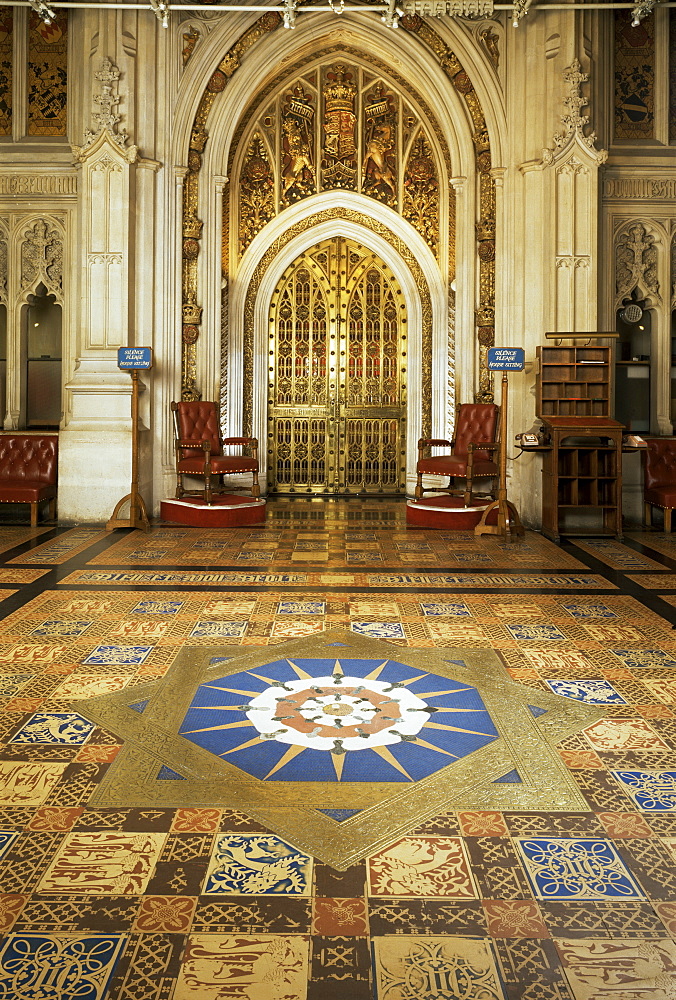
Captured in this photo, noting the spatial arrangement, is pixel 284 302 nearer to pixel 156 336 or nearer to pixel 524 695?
pixel 156 336

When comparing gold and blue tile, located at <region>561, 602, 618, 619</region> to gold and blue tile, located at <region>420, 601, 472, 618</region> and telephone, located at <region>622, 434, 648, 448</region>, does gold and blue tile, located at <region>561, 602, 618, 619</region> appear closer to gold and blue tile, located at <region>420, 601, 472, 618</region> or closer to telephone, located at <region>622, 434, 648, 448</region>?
gold and blue tile, located at <region>420, 601, 472, 618</region>

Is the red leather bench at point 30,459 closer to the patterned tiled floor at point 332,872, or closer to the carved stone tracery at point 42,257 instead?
the carved stone tracery at point 42,257

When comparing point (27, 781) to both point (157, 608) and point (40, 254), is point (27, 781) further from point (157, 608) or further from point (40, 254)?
point (40, 254)

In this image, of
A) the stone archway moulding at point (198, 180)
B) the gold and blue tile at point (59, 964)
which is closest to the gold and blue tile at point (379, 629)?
the gold and blue tile at point (59, 964)

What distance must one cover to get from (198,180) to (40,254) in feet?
6.53

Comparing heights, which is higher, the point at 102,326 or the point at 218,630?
the point at 102,326

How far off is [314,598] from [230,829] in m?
3.10

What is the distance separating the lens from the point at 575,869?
2361mm

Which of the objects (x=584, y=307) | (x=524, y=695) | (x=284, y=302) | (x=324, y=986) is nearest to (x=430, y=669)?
(x=524, y=695)

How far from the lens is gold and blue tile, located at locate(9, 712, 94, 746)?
326 cm

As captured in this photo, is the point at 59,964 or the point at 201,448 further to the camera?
the point at 201,448

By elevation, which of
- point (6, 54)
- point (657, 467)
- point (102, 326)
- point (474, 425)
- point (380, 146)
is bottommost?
point (657, 467)

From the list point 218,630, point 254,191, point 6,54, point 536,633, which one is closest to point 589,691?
point 536,633

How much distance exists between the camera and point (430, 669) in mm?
4184
